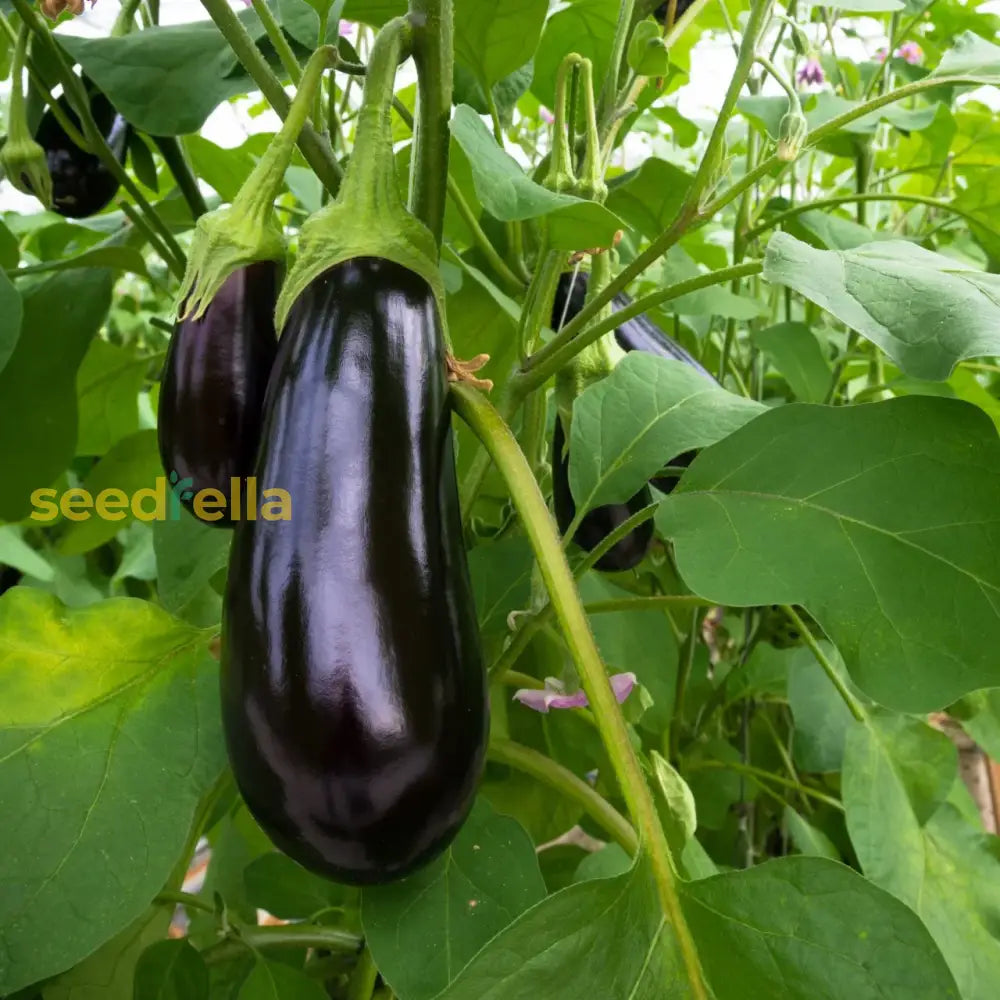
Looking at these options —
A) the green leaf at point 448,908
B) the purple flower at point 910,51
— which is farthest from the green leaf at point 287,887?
the purple flower at point 910,51

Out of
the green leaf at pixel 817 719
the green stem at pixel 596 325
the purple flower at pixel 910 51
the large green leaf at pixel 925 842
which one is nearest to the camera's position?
the green stem at pixel 596 325

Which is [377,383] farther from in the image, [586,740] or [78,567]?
[78,567]

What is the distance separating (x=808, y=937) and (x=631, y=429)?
208 millimetres

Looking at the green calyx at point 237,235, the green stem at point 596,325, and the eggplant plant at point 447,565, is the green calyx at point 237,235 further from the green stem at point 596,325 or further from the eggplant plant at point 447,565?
the green stem at point 596,325

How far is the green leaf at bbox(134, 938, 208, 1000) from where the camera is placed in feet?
1.35

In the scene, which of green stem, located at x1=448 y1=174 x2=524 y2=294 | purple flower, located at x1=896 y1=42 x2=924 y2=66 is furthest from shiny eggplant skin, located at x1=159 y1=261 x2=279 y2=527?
purple flower, located at x1=896 y1=42 x2=924 y2=66

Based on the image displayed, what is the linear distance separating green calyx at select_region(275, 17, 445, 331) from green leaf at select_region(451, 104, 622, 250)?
0.11ft

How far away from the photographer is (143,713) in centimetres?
34

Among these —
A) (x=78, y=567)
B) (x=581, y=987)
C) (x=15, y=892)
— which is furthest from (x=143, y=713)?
(x=78, y=567)

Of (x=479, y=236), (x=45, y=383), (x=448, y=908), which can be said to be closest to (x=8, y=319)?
(x=45, y=383)

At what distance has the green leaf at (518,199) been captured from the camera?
294 mm

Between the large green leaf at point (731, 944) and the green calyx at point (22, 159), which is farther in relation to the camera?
the green calyx at point (22, 159)

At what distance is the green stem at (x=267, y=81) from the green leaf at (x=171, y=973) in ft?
1.14

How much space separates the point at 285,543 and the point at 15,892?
14 cm
